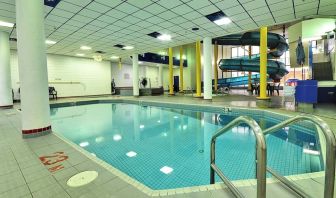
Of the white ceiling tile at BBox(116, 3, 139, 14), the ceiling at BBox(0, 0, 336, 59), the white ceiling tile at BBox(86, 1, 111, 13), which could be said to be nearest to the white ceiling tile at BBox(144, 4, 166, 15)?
the ceiling at BBox(0, 0, 336, 59)

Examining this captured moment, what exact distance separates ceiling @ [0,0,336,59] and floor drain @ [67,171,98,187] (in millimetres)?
4253

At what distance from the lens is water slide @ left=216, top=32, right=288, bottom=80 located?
35.3 ft

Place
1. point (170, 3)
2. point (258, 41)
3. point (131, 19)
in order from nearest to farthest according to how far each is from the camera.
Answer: point (170, 3), point (131, 19), point (258, 41)

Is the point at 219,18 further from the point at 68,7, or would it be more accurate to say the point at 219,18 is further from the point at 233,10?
the point at 68,7

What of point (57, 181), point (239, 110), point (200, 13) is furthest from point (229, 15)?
point (57, 181)

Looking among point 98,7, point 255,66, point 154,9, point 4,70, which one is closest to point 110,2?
point 98,7

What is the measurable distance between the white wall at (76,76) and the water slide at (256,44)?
9800 millimetres

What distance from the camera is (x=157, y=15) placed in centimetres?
570

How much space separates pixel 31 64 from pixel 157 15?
3.77 metres

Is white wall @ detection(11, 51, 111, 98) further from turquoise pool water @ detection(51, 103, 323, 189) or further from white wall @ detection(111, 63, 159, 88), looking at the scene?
turquoise pool water @ detection(51, 103, 323, 189)

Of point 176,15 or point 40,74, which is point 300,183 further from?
point 176,15

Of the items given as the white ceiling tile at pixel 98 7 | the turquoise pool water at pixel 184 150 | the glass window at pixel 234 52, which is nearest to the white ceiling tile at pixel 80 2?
the white ceiling tile at pixel 98 7

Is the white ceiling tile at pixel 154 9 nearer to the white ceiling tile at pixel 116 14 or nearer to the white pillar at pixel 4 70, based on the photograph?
the white ceiling tile at pixel 116 14

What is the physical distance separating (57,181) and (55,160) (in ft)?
2.07
